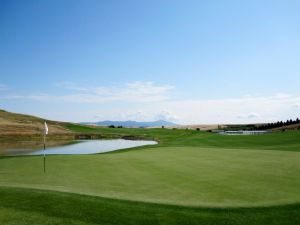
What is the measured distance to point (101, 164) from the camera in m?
13.3

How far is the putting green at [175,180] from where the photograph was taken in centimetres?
791

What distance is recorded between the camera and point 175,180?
974cm

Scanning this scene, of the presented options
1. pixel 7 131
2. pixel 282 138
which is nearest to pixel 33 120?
pixel 7 131

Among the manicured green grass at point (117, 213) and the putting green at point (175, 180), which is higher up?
the putting green at point (175, 180)

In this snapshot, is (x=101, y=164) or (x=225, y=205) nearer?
(x=225, y=205)

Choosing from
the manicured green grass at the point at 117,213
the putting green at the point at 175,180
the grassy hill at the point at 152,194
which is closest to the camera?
the manicured green grass at the point at 117,213

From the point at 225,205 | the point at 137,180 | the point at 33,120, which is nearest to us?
the point at 225,205

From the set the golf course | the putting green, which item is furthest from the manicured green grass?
the putting green

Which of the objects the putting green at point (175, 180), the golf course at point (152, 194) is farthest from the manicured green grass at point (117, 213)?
the putting green at point (175, 180)

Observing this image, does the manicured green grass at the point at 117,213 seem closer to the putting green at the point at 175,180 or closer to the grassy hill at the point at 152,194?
the grassy hill at the point at 152,194

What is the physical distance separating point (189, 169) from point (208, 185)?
105 inches

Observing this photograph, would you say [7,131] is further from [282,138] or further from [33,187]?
[33,187]

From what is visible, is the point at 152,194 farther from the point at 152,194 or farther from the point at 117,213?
the point at 117,213

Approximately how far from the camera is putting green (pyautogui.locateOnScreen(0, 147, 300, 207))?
791 cm
